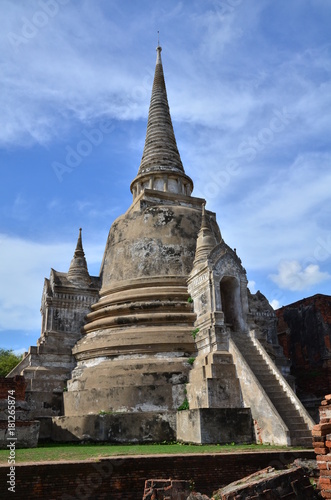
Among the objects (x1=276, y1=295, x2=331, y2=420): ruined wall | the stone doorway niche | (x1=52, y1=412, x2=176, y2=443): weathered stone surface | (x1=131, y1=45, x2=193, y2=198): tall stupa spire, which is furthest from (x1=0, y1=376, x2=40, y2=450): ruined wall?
(x1=276, y1=295, x2=331, y2=420): ruined wall

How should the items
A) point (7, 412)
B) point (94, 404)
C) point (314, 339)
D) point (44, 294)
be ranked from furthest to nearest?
point (314, 339) → point (44, 294) → point (94, 404) → point (7, 412)

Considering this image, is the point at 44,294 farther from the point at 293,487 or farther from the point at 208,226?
the point at 293,487

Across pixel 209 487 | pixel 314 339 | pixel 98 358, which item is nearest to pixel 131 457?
pixel 209 487

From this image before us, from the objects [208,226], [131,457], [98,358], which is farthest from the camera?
[208,226]

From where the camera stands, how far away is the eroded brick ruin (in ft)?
42.7

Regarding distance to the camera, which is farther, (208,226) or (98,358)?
(208,226)

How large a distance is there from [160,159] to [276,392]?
14109mm

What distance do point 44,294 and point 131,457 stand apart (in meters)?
12.3

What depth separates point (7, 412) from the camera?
12.9 m

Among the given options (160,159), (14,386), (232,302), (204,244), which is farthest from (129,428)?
(160,159)

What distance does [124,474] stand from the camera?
29.0ft

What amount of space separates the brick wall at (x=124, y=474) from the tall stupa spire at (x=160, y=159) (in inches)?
609

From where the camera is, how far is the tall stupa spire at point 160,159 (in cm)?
2319

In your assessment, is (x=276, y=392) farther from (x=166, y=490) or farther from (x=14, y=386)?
(x=14, y=386)
